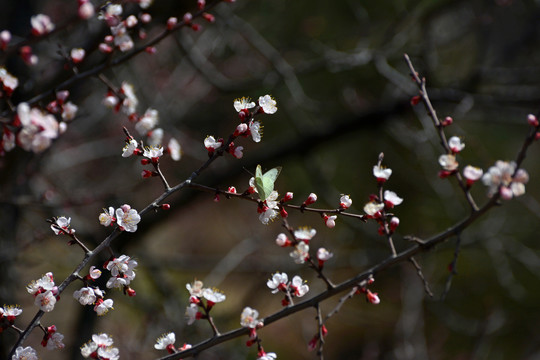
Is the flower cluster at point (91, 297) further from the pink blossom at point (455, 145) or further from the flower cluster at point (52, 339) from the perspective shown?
the pink blossom at point (455, 145)

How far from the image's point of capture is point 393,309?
22.9 ft

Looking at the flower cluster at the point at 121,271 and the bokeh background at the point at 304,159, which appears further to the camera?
the bokeh background at the point at 304,159

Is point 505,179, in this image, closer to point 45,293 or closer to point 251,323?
point 251,323

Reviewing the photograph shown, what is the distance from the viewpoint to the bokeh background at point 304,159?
336cm

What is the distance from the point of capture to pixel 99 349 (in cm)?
135

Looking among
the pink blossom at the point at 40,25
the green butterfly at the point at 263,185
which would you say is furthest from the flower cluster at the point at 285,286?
the pink blossom at the point at 40,25

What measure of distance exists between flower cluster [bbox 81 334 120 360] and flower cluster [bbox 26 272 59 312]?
157mm

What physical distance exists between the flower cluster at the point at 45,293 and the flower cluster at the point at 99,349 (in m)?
0.16

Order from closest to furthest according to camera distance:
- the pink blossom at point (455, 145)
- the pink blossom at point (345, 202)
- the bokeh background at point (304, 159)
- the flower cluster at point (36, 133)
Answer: the flower cluster at point (36, 133), the pink blossom at point (455, 145), the pink blossom at point (345, 202), the bokeh background at point (304, 159)

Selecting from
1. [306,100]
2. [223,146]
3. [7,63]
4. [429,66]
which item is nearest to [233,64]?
[306,100]

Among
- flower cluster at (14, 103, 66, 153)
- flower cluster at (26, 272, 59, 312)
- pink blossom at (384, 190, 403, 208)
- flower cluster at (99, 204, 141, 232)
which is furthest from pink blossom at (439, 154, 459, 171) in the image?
flower cluster at (26, 272, 59, 312)

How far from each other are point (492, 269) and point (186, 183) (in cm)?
627

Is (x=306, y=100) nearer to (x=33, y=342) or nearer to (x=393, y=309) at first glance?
(x=33, y=342)

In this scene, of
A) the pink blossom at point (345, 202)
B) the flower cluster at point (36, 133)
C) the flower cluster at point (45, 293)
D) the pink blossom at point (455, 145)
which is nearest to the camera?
the flower cluster at point (36, 133)
